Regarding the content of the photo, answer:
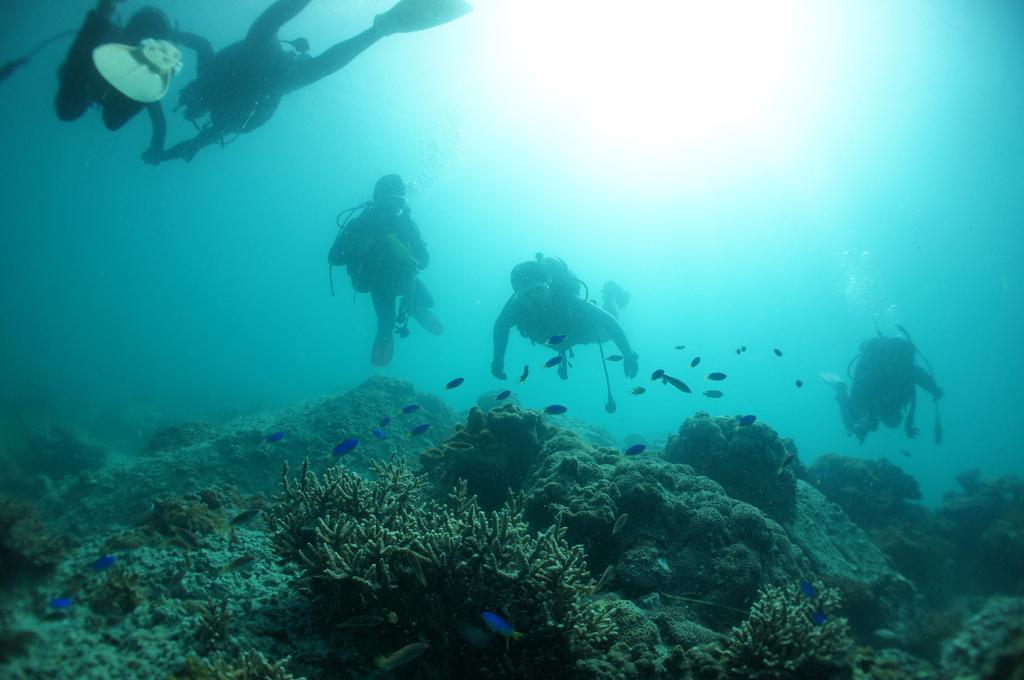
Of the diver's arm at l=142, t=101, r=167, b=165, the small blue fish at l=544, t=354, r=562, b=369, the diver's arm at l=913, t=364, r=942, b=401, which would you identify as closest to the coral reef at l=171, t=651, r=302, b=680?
the small blue fish at l=544, t=354, r=562, b=369

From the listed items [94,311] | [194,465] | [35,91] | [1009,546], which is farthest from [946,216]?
[94,311]

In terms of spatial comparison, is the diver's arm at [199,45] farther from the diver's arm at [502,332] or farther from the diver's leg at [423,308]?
the diver's arm at [502,332]

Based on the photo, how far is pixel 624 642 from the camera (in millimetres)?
3574

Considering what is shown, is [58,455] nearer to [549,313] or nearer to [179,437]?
[179,437]

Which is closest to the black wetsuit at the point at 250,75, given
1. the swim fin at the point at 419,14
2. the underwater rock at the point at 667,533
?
the swim fin at the point at 419,14

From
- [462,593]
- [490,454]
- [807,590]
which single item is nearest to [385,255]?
[490,454]

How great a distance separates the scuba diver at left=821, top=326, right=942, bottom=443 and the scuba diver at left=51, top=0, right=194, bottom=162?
1891cm

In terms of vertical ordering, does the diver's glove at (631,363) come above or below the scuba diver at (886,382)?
below

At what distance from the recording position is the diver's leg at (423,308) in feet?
47.8

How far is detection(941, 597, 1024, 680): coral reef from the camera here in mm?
1771

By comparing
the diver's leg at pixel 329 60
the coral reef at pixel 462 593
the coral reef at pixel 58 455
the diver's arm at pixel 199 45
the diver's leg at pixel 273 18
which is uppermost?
the diver's leg at pixel 329 60

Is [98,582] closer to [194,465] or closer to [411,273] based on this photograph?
[194,465]

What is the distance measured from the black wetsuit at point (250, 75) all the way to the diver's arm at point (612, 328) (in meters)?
8.19

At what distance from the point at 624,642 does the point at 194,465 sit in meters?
9.62
